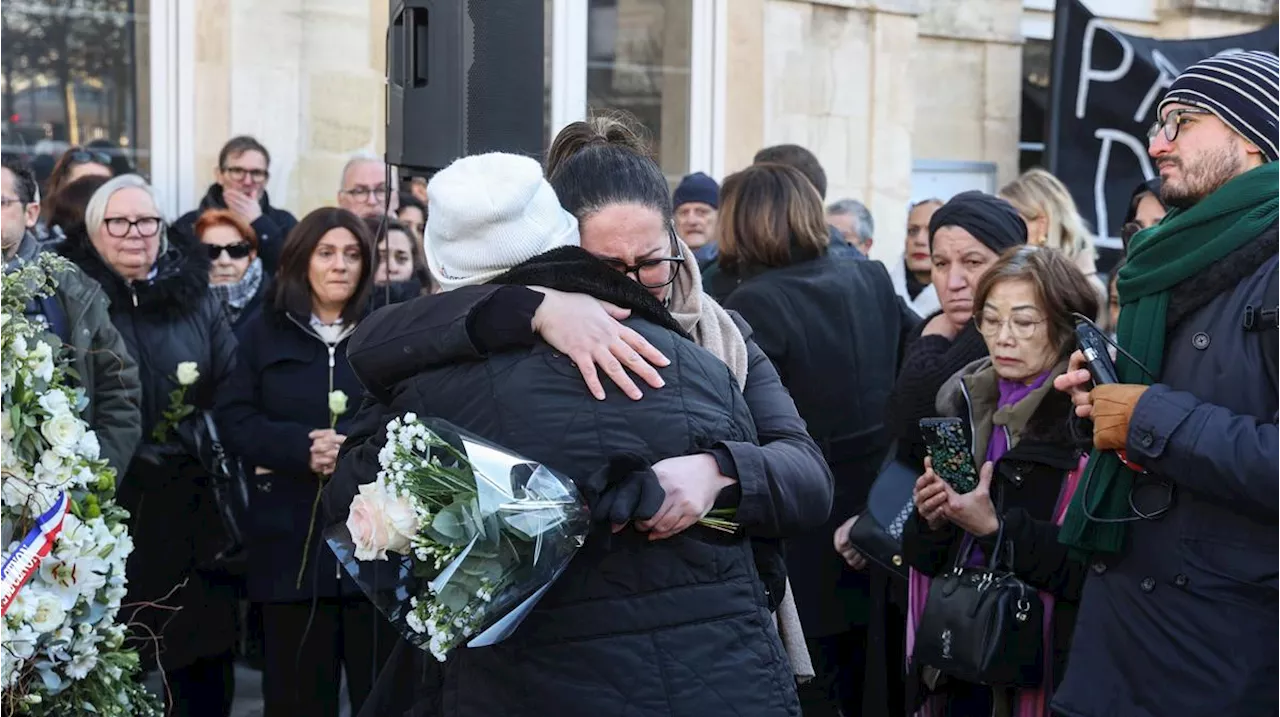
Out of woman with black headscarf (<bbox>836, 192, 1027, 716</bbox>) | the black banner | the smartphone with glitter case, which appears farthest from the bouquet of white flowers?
the black banner

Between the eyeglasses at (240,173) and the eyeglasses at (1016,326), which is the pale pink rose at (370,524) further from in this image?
the eyeglasses at (240,173)

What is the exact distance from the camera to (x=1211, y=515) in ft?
11.6

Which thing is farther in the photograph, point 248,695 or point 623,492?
point 248,695

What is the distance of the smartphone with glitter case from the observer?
4.45m

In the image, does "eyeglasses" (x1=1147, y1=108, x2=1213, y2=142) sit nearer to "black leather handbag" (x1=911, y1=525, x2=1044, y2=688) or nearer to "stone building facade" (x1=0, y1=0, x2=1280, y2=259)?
"black leather handbag" (x1=911, y1=525, x2=1044, y2=688)

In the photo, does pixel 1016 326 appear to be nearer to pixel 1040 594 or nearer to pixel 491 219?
pixel 1040 594

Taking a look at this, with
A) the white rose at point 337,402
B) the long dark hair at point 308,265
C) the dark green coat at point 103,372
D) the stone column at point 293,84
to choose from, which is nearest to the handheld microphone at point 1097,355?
the white rose at point 337,402

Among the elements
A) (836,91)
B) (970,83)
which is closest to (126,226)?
(836,91)

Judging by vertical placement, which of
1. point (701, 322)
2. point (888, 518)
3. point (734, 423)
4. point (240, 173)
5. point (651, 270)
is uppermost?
point (240, 173)

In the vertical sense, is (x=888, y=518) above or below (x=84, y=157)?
below

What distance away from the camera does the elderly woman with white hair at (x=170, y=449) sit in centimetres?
570

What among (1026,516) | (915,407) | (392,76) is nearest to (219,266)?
(392,76)

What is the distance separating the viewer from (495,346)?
282 cm

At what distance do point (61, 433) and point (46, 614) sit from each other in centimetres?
34
